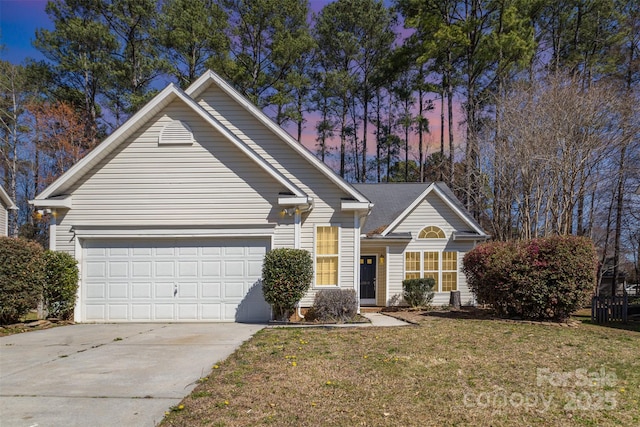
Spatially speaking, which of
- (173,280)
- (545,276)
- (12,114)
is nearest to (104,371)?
(173,280)

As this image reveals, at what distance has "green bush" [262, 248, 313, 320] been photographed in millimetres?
10570

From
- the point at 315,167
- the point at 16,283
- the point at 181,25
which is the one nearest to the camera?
the point at 16,283

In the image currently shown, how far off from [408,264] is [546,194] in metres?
6.38

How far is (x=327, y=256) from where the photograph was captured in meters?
11.9

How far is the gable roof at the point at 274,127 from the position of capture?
38.8 feet

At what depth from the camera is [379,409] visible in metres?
4.80

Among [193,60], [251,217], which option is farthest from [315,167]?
[193,60]

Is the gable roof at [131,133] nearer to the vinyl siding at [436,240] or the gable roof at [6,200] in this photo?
the vinyl siding at [436,240]

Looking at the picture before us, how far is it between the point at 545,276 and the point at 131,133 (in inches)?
440

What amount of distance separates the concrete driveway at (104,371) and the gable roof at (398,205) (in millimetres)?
8557

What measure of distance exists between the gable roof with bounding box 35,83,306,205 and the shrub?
2.62 metres

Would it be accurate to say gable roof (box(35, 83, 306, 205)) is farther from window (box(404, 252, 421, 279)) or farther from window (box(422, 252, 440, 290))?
window (box(422, 252, 440, 290))

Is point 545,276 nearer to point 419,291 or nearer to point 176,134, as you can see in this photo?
point 419,291

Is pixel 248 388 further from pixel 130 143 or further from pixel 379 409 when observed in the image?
pixel 130 143
